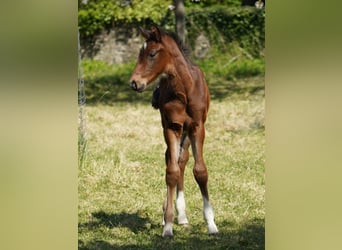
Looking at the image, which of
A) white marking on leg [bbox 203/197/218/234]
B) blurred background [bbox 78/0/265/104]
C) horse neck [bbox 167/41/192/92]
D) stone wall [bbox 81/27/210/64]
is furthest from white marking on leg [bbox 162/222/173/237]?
stone wall [bbox 81/27/210/64]

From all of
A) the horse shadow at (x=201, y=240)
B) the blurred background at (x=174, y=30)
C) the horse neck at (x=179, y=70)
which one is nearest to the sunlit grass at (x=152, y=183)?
the horse shadow at (x=201, y=240)

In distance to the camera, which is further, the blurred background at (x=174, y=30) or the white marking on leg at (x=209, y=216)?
the blurred background at (x=174, y=30)

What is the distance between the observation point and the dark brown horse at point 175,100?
2.65m

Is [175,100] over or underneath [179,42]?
underneath

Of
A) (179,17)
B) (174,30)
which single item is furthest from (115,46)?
(179,17)

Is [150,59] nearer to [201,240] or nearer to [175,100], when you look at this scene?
[175,100]

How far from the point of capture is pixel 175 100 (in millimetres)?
2752

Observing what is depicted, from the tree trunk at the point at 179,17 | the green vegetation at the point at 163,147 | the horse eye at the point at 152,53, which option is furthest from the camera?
the tree trunk at the point at 179,17

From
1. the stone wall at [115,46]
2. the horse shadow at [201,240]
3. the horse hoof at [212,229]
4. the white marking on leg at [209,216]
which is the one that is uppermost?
the stone wall at [115,46]

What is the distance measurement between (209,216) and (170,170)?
282 millimetres

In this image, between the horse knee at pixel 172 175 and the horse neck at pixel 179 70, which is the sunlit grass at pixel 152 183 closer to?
the horse knee at pixel 172 175

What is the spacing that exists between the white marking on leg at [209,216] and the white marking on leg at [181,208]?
0.10 m
